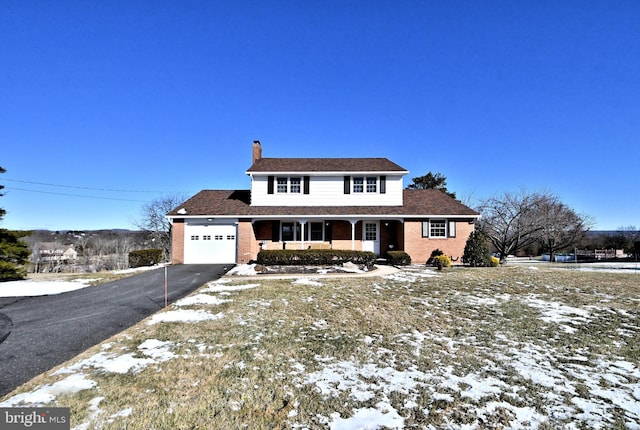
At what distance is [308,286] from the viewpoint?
1055cm

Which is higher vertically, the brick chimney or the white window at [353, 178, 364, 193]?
the brick chimney

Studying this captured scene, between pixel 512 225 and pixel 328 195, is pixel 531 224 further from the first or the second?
pixel 328 195

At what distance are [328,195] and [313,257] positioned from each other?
196 inches

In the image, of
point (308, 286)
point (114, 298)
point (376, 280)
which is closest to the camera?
point (114, 298)

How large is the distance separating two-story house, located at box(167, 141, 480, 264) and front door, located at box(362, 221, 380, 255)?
2.6 inches

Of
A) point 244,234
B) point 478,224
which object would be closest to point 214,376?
point 244,234

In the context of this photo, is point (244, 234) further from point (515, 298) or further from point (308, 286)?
point (515, 298)

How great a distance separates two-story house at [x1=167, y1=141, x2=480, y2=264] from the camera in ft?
59.1

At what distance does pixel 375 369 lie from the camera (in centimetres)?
421

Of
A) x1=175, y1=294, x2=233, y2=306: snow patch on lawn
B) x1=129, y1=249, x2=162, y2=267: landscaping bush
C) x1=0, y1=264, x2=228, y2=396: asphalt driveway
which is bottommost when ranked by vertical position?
x1=0, y1=264, x2=228, y2=396: asphalt driveway

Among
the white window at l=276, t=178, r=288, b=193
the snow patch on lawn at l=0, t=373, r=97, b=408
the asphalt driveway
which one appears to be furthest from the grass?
the white window at l=276, t=178, r=288, b=193

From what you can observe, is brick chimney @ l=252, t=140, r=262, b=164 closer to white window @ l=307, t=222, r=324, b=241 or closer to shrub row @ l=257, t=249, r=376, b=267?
white window @ l=307, t=222, r=324, b=241

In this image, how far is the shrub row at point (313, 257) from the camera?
50.9 feet

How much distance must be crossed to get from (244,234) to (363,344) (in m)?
13.9
